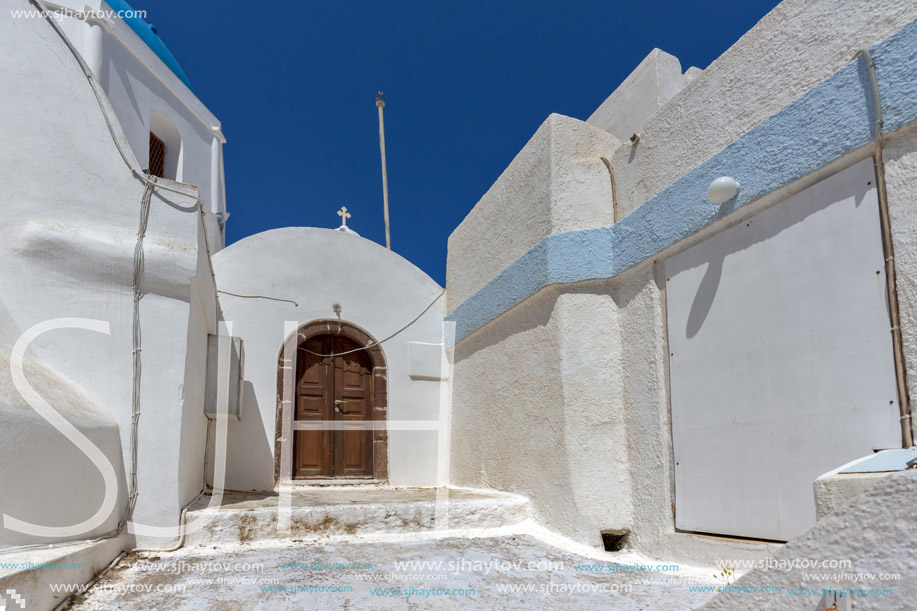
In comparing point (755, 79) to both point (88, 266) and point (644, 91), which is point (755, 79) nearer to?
point (644, 91)

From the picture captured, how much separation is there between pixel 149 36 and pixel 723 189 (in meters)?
6.70

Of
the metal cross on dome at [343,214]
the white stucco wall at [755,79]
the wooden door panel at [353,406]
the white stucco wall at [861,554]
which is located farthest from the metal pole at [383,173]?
the white stucco wall at [861,554]

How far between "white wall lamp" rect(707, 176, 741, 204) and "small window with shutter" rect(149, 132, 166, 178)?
642 centimetres

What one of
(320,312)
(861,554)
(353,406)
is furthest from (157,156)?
(861,554)

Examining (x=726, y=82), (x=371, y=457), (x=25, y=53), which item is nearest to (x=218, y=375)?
(x=371, y=457)

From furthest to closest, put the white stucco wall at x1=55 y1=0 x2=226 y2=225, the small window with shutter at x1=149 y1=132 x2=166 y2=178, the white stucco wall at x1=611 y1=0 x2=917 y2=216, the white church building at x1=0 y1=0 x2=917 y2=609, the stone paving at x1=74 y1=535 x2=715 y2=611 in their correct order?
the small window with shutter at x1=149 y1=132 x2=166 y2=178 < the white stucco wall at x1=55 y1=0 x2=226 y2=225 < the white stucco wall at x1=611 y1=0 x2=917 y2=216 < the stone paving at x1=74 y1=535 x2=715 y2=611 < the white church building at x1=0 y1=0 x2=917 y2=609

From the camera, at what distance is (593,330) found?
16.3 ft

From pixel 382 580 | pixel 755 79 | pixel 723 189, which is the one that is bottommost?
pixel 382 580

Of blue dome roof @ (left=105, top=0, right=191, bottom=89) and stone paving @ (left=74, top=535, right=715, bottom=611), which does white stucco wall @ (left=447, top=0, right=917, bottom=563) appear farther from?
blue dome roof @ (left=105, top=0, right=191, bottom=89)

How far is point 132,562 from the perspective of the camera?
A: 3.64m

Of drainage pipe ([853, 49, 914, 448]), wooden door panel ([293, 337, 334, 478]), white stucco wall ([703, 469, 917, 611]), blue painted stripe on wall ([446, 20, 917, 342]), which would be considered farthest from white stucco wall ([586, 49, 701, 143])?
white stucco wall ([703, 469, 917, 611])

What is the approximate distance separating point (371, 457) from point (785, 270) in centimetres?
495

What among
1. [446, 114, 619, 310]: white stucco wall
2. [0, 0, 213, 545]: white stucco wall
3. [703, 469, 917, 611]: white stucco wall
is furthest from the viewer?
[446, 114, 619, 310]: white stucco wall

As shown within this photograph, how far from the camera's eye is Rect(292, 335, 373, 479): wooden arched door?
6.94 m
